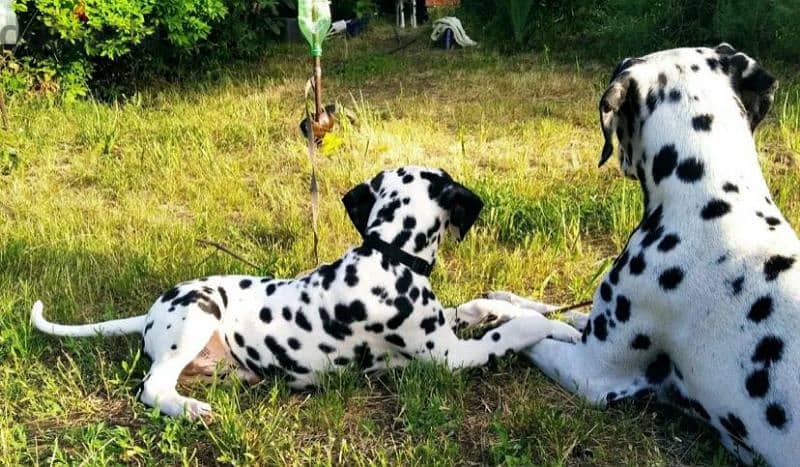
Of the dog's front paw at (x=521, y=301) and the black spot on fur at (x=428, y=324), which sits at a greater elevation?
the black spot on fur at (x=428, y=324)

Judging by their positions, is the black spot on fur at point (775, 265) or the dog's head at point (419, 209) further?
the dog's head at point (419, 209)

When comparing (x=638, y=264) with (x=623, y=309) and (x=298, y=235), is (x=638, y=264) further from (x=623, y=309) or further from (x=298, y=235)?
(x=298, y=235)

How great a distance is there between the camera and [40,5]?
29.7ft

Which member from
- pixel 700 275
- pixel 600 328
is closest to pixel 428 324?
pixel 600 328

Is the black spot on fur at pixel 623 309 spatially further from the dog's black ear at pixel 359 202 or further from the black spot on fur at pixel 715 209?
the dog's black ear at pixel 359 202

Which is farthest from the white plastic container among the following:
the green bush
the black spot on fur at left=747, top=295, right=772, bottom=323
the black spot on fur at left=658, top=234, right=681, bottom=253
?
the black spot on fur at left=747, top=295, right=772, bottom=323

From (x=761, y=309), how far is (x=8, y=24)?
8571mm

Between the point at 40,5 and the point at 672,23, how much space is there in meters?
7.81

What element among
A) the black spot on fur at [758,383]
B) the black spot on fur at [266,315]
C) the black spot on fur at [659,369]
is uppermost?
the black spot on fur at [758,383]

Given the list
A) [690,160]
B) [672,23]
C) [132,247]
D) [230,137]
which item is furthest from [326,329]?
[672,23]

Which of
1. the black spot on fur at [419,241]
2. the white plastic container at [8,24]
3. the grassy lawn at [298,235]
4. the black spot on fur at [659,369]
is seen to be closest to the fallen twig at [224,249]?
the grassy lawn at [298,235]

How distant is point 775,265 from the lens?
3434 millimetres

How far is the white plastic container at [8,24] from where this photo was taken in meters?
8.77

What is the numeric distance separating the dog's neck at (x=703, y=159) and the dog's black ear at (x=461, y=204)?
94 cm
